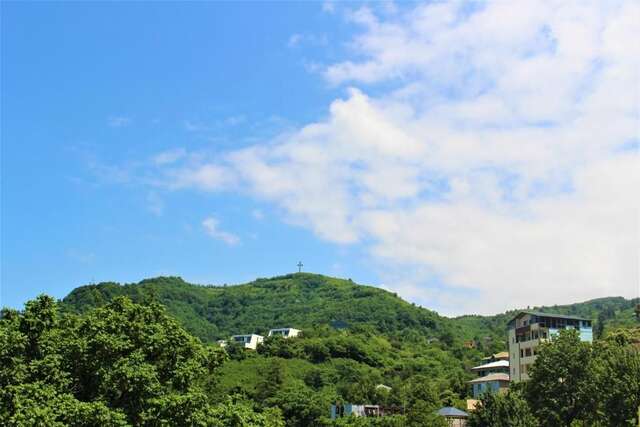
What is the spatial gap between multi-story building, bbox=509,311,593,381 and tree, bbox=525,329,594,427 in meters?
16.7

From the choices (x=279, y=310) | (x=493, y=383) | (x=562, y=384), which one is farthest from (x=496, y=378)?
(x=279, y=310)

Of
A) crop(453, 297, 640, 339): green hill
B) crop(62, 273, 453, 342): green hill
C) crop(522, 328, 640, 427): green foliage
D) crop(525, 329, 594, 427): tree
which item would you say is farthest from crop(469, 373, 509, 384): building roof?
crop(453, 297, 640, 339): green hill

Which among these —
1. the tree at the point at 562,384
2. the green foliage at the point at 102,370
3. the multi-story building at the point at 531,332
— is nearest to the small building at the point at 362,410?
the multi-story building at the point at 531,332

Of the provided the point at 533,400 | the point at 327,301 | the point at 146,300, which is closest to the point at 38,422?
the point at 146,300

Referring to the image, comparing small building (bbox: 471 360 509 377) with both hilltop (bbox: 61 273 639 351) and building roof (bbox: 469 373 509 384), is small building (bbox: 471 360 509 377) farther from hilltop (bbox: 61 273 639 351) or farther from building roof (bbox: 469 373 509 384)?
hilltop (bbox: 61 273 639 351)

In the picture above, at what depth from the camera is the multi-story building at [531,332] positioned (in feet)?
181

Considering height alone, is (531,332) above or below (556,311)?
below

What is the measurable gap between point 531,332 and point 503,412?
2010cm

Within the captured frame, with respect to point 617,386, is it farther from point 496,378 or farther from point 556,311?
point 556,311

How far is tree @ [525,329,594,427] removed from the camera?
117 ft

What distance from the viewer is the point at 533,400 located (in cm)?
3784

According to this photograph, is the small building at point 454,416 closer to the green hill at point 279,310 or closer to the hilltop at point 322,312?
the hilltop at point 322,312

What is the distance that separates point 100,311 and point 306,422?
4785 cm

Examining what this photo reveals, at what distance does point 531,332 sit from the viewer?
5597cm
